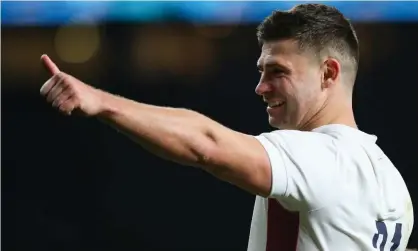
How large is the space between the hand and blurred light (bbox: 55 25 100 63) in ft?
12.9

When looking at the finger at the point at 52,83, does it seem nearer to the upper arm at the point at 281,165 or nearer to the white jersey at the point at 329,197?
the upper arm at the point at 281,165

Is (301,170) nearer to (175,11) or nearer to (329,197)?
(329,197)

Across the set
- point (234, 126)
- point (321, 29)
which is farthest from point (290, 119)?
point (234, 126)

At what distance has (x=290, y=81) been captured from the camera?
2.24m

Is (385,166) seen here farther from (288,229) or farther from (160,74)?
(160,74)

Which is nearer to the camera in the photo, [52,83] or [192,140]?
[52,83]

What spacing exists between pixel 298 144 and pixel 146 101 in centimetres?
369

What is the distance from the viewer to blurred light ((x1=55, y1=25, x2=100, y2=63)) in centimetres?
564

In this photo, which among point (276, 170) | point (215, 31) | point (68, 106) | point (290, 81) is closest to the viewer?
point (68, 106)

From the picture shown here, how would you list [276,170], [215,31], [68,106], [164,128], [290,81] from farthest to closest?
1. [215,31]
2. [290,81]
3. [276,170]
4. [164,128]
5. [68,106]

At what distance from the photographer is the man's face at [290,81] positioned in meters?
2.24

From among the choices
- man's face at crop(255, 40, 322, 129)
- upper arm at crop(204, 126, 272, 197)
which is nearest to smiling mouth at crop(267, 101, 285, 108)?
man's face at crop(255, 40, 322, 129)

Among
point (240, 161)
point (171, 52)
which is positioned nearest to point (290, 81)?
point (240, 161)

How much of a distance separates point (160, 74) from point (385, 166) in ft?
11.6
